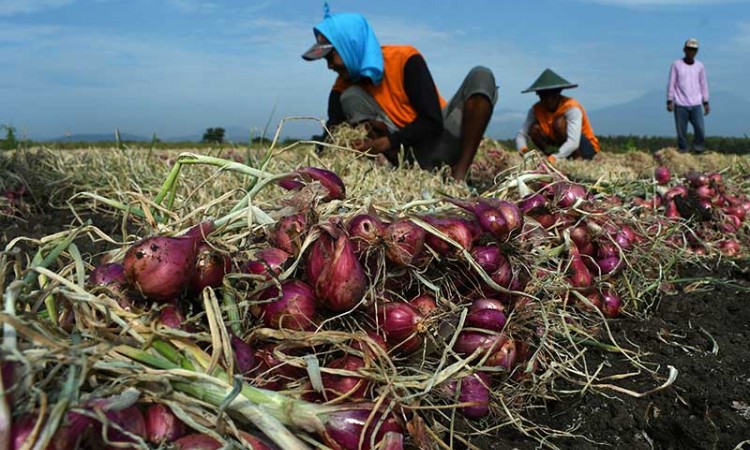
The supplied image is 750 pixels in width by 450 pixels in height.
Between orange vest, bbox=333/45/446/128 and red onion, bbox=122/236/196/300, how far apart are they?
13.6ft

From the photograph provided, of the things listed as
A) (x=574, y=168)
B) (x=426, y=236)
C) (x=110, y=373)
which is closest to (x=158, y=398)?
(x=110, y=373)

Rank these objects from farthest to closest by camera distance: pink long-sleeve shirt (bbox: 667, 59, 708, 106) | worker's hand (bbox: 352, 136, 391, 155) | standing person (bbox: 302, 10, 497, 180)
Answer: pink long-sleeve shirt (bbox: 667, 59, 708, 106) < standing person (bbox: 302, 10, 497, 180) < worker's hand (bbox: 352, 136, 391, 155)

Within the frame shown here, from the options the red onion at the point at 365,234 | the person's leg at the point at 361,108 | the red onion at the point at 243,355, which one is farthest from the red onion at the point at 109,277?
the person's leg at the point at 361,108

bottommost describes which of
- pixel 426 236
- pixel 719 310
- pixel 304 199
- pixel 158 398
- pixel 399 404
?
pixel 719 310

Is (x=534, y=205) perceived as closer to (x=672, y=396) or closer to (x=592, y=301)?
(x=592, y=301)

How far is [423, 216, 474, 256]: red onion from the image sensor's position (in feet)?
4.52

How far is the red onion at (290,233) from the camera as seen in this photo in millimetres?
1292

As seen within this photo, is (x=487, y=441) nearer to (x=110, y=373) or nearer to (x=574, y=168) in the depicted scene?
(x=110, y=373)

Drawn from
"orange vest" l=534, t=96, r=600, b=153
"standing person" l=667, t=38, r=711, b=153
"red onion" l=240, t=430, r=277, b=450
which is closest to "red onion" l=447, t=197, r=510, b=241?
"red onion" l=240, t=430, r=277, b=450

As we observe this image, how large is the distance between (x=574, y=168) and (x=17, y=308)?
5.46m

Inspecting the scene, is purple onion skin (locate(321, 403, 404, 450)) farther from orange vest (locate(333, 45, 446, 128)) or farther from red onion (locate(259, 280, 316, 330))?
orange vest (locate(333, 45, 446, 128))

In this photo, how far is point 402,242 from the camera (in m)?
1.29

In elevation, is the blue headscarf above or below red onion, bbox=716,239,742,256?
above

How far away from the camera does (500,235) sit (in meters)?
1.46
